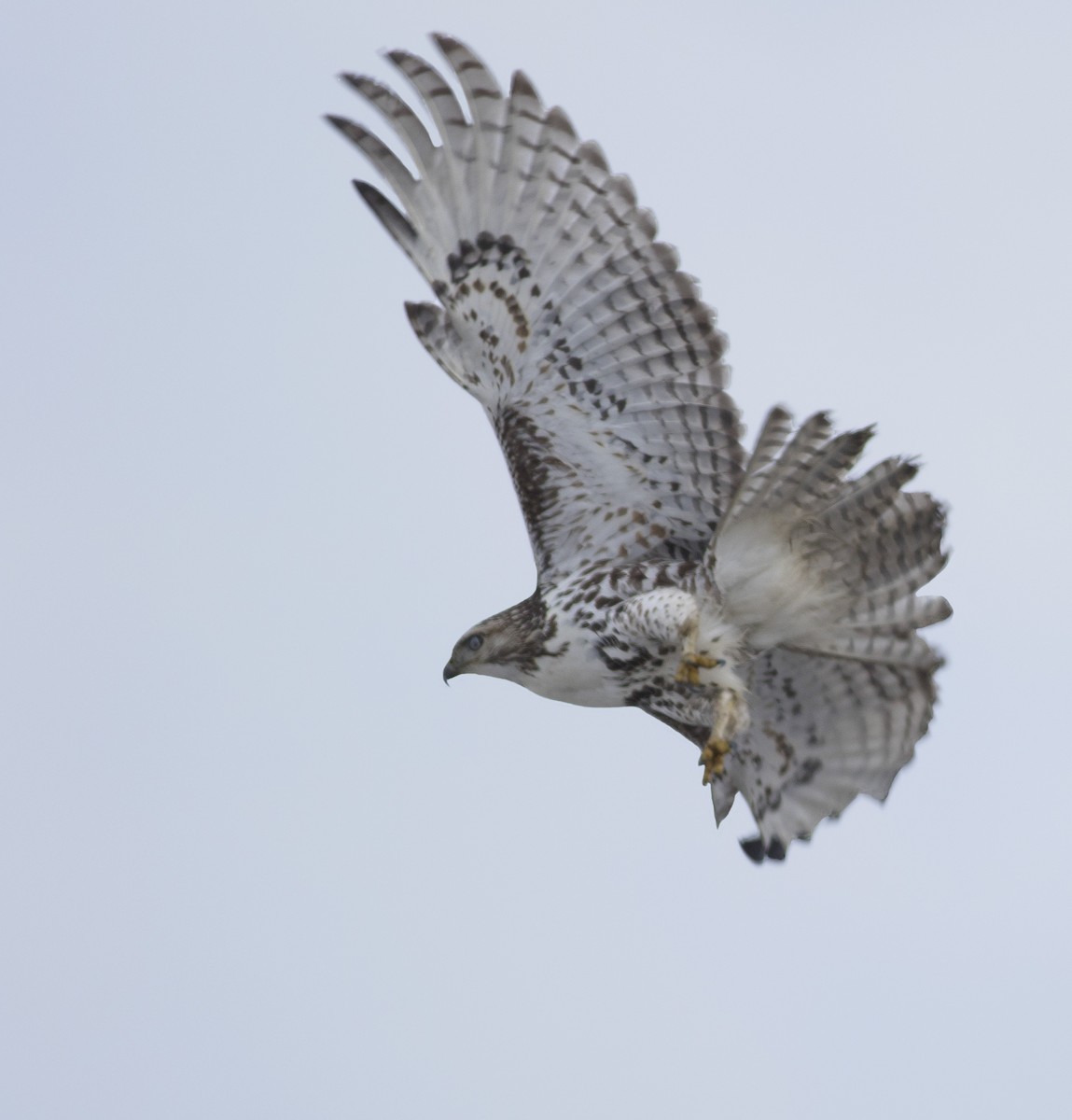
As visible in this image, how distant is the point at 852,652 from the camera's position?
850 cm

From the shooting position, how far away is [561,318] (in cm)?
880

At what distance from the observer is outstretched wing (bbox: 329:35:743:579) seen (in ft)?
28.7

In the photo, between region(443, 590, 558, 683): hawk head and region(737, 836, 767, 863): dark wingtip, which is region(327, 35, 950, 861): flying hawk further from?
region(737, 836, 767, 863): dark wingtip

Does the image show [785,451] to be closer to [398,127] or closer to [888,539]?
[888,539]

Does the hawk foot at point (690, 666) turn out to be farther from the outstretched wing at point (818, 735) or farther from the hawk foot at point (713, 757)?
the outstretched wing at point (818, 735)

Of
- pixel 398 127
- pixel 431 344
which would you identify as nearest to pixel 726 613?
pixel 431 344

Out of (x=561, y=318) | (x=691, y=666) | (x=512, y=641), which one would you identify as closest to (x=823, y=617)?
(x=691, y=666)

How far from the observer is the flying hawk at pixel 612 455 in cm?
853

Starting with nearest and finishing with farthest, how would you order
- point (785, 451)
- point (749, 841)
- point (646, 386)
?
1. point (785, 451)
2. point (646, 386)
3. point (749, 841)

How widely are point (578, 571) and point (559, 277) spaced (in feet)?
3.64

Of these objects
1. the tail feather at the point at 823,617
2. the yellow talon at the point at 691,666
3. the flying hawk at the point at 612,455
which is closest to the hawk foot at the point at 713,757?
the flying hawk at the point at 612,455

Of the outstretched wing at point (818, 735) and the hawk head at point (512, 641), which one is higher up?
the hawk head at point (512, 641)

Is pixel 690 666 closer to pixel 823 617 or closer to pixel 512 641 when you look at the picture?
pixel 823 617

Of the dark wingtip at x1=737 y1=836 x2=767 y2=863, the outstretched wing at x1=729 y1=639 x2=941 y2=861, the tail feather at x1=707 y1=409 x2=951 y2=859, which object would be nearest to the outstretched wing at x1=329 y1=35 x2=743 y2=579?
the tail feather at x1=707 y1=409 x2=951 y2=859
